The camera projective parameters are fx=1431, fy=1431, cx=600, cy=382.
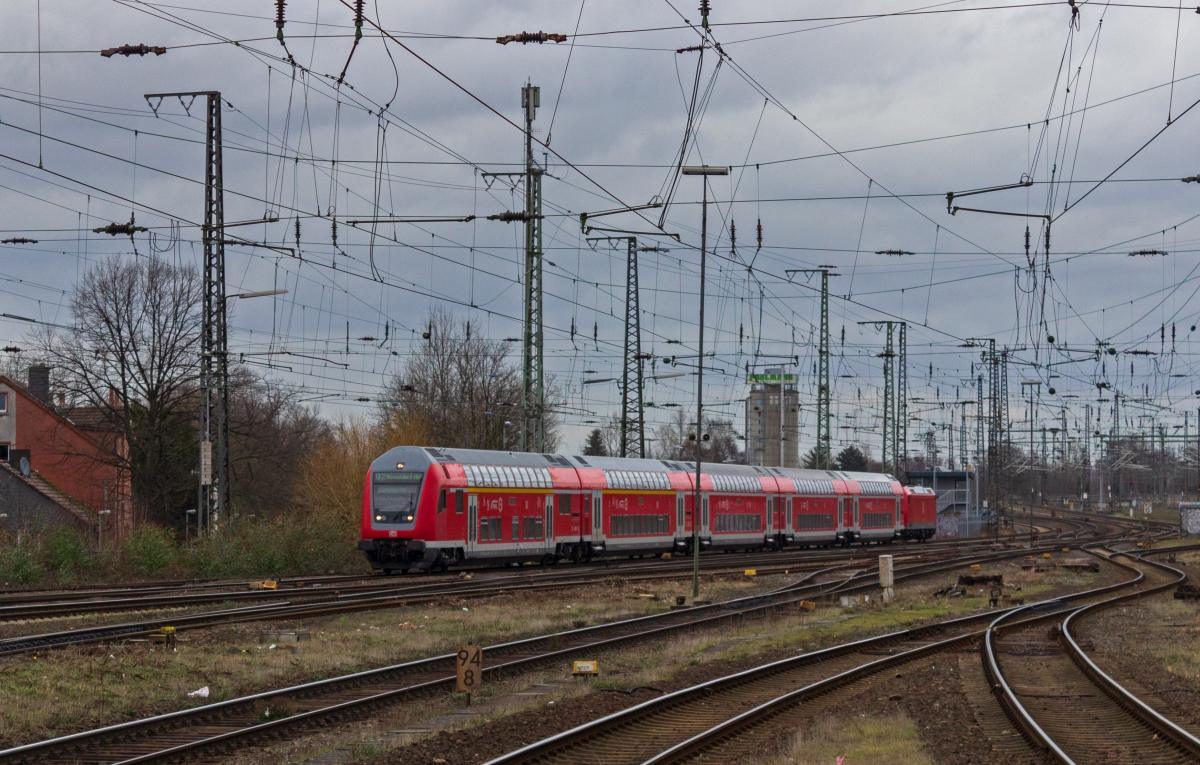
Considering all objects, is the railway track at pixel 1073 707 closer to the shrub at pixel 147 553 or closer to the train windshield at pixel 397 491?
the train windshield at pixel 397 491

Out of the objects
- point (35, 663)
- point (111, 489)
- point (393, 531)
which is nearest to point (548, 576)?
point (393, 531)

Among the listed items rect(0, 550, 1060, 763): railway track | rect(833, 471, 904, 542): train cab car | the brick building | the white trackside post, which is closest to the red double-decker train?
rect(833, 471, 904, 542): train cab car

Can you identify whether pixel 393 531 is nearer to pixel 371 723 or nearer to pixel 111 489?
pixel 371 723

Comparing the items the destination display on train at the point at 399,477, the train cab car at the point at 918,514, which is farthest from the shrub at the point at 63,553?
the train cab car at the point at 918,514

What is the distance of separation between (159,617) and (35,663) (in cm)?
795

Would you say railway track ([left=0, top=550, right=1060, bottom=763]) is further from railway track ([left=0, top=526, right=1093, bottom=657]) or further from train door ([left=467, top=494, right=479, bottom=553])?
train door ([left=467, top=494, right=479, bottom=553])

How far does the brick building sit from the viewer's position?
228ft

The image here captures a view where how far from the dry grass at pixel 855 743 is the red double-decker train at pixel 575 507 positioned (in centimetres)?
1837

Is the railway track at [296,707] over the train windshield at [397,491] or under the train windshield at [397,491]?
under

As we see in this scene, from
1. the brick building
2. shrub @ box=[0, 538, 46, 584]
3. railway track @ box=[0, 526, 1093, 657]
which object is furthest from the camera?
the brick building

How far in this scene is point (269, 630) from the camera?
83.4 feet

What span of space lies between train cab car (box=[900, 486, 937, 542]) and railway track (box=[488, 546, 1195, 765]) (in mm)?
60049

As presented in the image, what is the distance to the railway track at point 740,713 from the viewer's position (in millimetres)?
14898

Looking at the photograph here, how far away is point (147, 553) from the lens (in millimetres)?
40781
